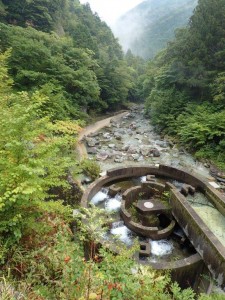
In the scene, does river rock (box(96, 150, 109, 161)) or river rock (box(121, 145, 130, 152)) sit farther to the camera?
river rock (box(121, 145, 130, 152))

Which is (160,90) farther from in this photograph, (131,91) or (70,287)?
(70,287)

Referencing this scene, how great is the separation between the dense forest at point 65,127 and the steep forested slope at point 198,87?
9 centimetres

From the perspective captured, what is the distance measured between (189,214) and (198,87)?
1476 centimetres

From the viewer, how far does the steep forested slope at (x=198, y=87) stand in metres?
15.0

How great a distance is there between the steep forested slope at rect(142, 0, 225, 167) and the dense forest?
3.4 inches

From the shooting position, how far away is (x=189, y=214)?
7246 mm

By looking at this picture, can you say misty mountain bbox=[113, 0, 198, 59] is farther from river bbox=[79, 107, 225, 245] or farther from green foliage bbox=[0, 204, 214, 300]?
green foliage bbox=[0, 204, 214, 300]

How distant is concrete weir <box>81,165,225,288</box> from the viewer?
5969 mm

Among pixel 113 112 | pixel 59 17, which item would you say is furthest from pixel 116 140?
pixel 59 17

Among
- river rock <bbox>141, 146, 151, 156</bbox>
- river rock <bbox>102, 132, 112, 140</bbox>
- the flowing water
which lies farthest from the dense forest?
river rock <bbox>141, 146, 151, 156</bbox>

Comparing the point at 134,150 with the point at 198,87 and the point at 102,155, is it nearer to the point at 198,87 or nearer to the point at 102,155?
the point at 102,155

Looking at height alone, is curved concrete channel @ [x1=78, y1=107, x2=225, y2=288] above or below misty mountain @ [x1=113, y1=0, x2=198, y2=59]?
below

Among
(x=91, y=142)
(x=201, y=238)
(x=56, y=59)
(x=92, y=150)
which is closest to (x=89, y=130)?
(x=91, y=142)

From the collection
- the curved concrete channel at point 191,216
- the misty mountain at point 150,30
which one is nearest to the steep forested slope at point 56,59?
the curved concrete channel at point 191,216
